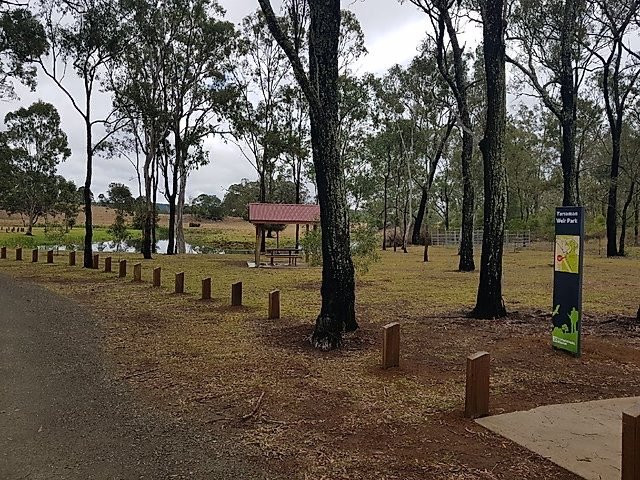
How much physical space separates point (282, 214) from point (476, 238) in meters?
25.9

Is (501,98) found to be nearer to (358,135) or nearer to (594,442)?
(594,442)

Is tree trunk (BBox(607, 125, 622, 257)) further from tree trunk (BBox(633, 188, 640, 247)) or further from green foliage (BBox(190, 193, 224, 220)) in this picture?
green foliage (BBox(190, 193, 224, 220))

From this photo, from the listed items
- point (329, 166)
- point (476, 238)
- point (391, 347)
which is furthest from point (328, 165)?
point (476, 238)

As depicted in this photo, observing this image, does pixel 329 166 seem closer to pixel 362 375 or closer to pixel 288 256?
pixel 362 375

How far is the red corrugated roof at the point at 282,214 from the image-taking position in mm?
22359

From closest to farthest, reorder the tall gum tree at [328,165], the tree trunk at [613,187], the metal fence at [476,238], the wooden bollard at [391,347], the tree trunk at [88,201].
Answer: the wooden bollard at [391,347]
the tall gum tree at [328,165]
the tree trunk at [88,201]
the tree trunk at [613,187]
the metal fence at [476,238]

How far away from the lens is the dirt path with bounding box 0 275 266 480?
3.70 m

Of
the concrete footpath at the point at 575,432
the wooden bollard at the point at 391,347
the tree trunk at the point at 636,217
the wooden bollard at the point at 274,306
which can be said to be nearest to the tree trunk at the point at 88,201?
the wooden bollard at the point at 274,306

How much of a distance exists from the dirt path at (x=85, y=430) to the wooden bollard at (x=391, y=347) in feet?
7.93

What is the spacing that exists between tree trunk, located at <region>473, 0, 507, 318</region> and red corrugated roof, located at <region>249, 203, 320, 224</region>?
1297 cm

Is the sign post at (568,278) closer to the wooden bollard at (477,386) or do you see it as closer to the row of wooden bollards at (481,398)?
the row of wooden bollards at (481,398)

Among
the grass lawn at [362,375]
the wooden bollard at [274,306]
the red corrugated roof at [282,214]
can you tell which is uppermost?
the red corrugated roof at [282,214]

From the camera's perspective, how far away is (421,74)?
104ft

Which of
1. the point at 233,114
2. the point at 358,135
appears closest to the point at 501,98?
the point at 233,114
